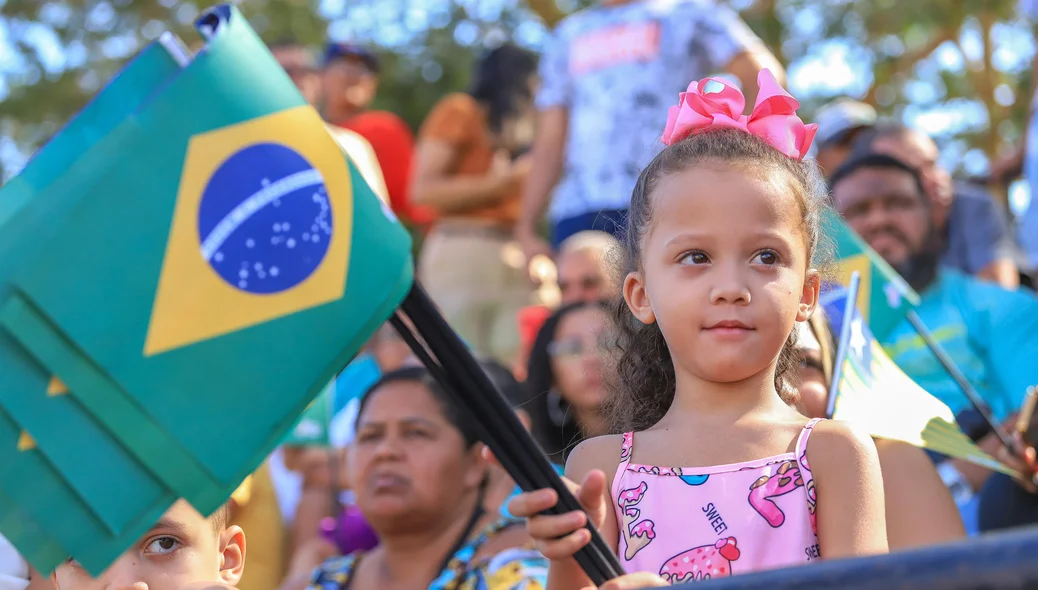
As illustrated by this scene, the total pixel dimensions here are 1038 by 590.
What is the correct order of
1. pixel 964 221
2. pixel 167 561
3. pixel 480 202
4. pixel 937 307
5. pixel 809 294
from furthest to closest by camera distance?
pixel 480 202, pixel 964 221, pixel 937 307, pixel 167 561, pixel 809 294

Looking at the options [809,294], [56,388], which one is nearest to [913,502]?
[809,294]

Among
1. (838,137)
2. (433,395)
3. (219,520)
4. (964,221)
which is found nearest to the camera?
(219,520)

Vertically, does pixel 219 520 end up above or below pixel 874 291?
above

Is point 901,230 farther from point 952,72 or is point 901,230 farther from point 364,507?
point 952,72

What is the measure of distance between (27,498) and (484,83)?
454 cm

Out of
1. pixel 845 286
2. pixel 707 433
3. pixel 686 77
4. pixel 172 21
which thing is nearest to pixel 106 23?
pixel 172 21

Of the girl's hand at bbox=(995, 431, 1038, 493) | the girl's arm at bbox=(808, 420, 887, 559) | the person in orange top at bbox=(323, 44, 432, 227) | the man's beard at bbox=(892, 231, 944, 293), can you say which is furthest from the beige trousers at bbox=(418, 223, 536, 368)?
the girl's arm at bbox=(808, 420, 887, 559)

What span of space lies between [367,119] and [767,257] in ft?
15.6

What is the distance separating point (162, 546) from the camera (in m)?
2.43

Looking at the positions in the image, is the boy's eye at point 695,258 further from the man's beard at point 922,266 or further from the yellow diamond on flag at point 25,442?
the man's beard at point 922,266

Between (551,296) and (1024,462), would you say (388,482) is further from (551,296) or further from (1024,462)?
(551,296)

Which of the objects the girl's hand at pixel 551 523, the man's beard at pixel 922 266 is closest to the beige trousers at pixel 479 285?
the man's beard at pixel 922 266

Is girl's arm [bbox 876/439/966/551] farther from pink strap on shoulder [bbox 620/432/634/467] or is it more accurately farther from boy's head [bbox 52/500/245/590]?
boy's head [bbox 52/500/245/590]

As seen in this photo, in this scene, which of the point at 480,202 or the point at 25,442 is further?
the point at 480,202
